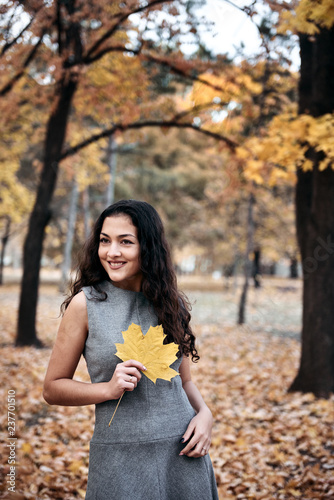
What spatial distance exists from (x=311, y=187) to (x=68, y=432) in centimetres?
408

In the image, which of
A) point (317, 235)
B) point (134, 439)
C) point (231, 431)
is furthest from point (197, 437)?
point (317, 235)

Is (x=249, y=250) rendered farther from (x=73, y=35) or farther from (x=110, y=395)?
(x=110, y=395)

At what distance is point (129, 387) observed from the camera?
1322 millimetres

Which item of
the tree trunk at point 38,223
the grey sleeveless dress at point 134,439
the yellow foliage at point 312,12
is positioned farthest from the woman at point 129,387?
the tree trunk at point 38,223

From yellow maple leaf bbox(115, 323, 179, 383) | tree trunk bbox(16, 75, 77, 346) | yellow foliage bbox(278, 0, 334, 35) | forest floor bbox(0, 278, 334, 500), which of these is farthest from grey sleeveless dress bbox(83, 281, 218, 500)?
tree trunk bbox(16, 75, 77, 346)

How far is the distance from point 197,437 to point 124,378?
1.39 feet

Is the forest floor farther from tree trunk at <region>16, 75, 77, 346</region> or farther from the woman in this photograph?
tree trunk at <region>16, 75, 77, 346</region>

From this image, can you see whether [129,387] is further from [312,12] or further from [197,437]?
[312,12]

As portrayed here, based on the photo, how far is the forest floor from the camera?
3076 mm

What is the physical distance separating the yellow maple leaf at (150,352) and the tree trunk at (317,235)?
3.82 metres

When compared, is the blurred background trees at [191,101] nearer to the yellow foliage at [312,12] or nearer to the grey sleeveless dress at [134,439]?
the yellow foliage at [312,12]

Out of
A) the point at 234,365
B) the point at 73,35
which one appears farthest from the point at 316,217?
the point at 73,35

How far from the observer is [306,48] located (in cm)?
489

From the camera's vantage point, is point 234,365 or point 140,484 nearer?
point 140,484
